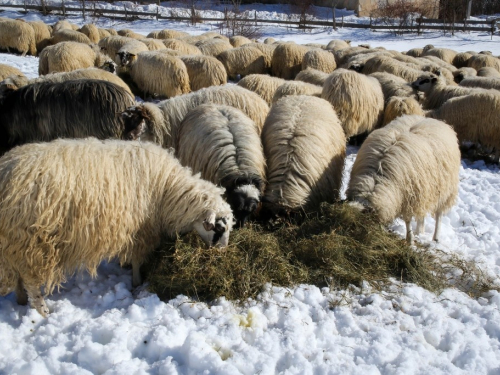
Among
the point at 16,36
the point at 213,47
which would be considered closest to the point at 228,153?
the point at 213,47

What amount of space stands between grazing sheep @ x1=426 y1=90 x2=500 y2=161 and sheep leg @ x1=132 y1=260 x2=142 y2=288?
279 inches

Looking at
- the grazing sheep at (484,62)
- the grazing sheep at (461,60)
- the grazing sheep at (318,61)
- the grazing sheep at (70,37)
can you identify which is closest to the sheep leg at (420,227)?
the grazing sheep at (318,61)

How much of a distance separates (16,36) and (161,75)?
33.0 feet

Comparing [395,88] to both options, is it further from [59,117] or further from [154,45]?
[154,45]

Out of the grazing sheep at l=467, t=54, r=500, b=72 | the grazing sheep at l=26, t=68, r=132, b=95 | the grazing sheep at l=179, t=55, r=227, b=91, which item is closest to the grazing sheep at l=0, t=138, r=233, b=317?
the grazing sheep at l=26, t=68, r=132, b=95

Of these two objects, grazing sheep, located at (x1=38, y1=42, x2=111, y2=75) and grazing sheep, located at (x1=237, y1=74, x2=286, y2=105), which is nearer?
grazing sheep, located at (x1=237, y1=74, x2=286, y2=105)

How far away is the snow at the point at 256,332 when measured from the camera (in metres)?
3.06

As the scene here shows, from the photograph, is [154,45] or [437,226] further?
[154,45]

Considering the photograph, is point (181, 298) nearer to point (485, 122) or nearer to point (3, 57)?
point (485, 122)

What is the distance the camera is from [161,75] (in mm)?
10867

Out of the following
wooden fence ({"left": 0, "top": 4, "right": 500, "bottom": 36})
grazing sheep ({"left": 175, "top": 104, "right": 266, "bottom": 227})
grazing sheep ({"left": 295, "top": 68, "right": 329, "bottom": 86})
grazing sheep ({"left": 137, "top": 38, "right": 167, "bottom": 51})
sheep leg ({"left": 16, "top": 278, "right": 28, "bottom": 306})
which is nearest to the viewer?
sheep leg ({"left": 16, "top": 278, "right": 28, "bottom": 306})

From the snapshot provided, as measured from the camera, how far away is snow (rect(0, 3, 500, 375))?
3059mm

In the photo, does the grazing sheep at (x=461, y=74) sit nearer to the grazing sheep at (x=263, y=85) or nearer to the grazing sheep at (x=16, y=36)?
the grazing sheep at (x=263, y=85)

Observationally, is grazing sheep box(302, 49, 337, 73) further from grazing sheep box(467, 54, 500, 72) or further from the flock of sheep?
grazing sheep box(467, 54, 500, 72)
